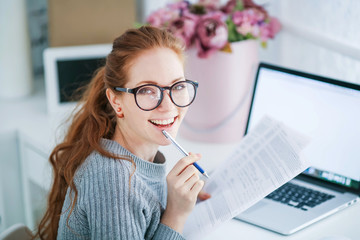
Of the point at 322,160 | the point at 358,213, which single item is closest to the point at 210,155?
the point at 322,160

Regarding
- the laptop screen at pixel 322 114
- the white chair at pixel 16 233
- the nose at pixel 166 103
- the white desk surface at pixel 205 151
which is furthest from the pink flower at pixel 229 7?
the white chair at pixel 16 233

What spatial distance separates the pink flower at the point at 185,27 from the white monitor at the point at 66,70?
0.36 m

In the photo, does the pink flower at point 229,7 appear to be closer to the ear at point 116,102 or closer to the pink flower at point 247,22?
the pink flower at point 247,22

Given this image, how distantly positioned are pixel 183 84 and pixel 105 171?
0.70 feet

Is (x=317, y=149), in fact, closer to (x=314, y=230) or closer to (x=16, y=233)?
(x=314, y=230)

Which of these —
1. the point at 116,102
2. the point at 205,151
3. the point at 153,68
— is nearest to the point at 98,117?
the point at 116,102

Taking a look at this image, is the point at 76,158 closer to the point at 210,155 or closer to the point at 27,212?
the point at 210,155

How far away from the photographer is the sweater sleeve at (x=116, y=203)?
80cm

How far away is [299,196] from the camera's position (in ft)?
3.44

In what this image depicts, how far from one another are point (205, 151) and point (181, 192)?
0.45 m

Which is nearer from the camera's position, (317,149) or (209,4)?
(317,149)

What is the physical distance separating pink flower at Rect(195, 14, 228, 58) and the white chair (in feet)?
2.02

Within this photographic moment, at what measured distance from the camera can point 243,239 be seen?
3.01ft

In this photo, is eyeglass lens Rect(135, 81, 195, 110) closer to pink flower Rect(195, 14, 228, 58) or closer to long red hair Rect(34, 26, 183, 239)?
long red hair Rect(34, 26, 183, 239)
